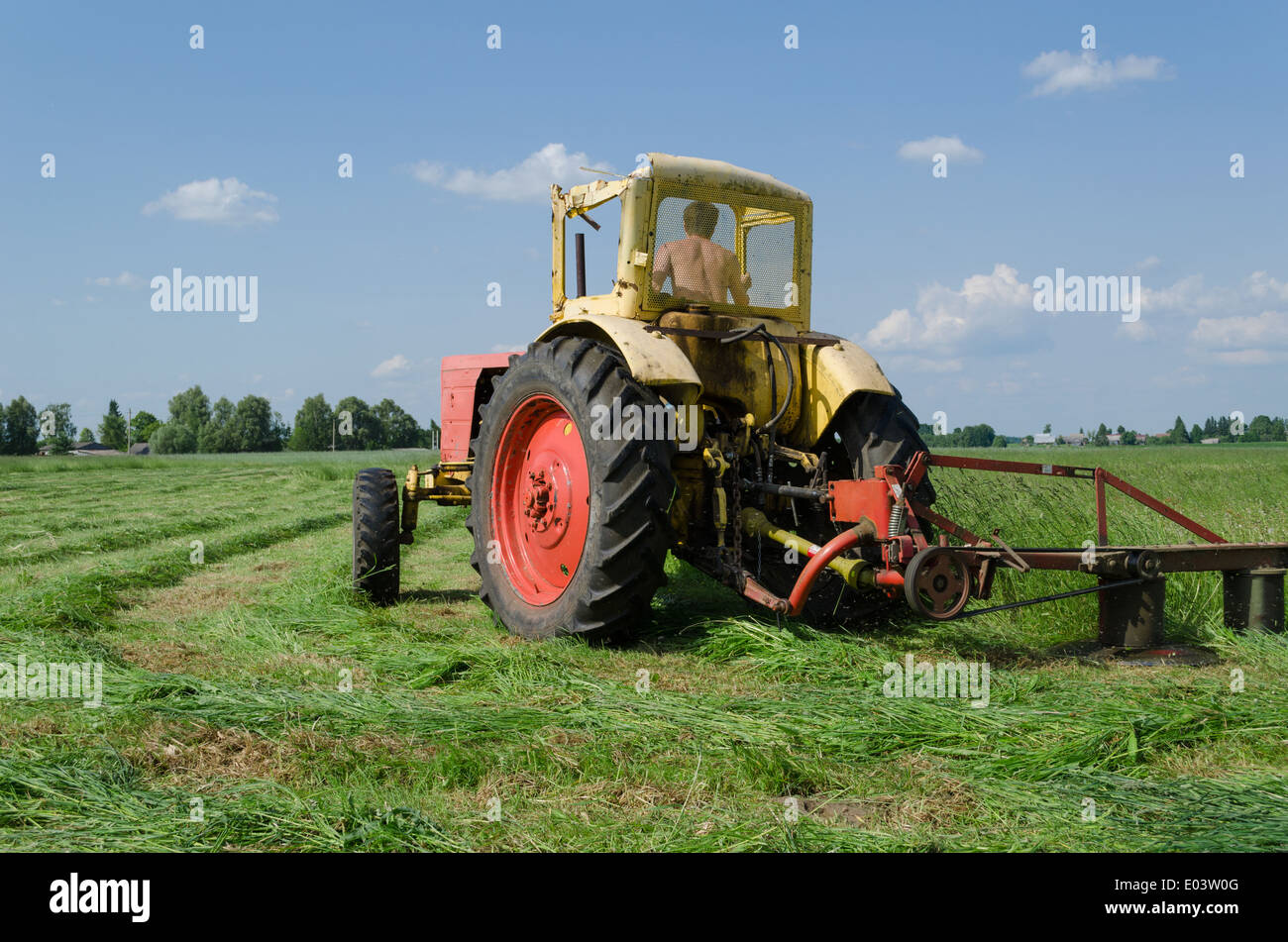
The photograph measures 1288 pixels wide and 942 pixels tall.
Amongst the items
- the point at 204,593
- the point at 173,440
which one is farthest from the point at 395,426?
the point at 204,593

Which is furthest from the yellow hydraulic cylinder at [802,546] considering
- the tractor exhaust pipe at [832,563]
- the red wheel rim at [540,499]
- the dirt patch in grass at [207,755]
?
the dirt patch in grass at [207,755]

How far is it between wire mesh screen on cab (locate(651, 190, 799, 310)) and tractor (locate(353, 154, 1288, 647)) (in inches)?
0.5

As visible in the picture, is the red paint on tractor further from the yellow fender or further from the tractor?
the yellow fender

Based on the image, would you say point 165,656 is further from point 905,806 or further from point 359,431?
point 359,431

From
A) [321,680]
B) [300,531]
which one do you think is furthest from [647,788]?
[300,531]

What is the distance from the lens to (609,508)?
16.2ft

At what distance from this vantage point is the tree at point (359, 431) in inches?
3029

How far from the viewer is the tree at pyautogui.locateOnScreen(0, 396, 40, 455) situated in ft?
195

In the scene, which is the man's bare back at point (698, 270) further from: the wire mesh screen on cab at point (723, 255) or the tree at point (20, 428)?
the tree at point (20, 428)

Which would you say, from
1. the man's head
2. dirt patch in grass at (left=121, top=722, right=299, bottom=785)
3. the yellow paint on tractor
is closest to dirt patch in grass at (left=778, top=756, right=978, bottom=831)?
dirt patch in grass at (left=121, top=722, right=299, bottom=785)

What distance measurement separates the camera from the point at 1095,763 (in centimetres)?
344

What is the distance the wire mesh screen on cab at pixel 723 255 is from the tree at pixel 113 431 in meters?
90.6
